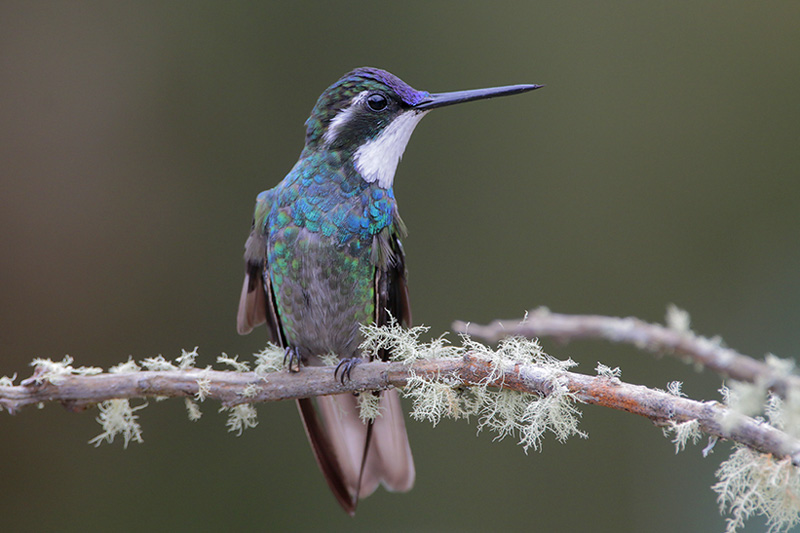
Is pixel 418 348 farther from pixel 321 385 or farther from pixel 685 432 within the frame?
pixel 685 432

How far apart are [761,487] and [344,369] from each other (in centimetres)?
107

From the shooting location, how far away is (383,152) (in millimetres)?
2264

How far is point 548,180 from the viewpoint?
3.65 meters

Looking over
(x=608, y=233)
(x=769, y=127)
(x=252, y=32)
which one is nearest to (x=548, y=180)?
(x=608, y=233)

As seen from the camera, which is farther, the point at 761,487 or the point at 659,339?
the point at 761,487

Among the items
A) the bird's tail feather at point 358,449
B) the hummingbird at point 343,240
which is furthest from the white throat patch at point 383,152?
the bird's tail feather at point 358,449

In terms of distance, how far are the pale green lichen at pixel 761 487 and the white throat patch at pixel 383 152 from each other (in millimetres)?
1359

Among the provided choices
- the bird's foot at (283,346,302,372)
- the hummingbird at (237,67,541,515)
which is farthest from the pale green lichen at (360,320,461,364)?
the bird's foot at (283,346,302,372)

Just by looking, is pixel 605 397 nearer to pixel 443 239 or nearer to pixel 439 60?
pixel 443 239

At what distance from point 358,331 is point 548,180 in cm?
182

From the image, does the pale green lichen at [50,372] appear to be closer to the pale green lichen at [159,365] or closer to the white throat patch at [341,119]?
the pale green lichen at [159,365]

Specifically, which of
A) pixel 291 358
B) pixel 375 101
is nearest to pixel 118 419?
pixel 291 358

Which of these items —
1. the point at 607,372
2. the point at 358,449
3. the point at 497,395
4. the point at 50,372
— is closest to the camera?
the point at 607,372

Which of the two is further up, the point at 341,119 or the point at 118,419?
the point at 341,119
